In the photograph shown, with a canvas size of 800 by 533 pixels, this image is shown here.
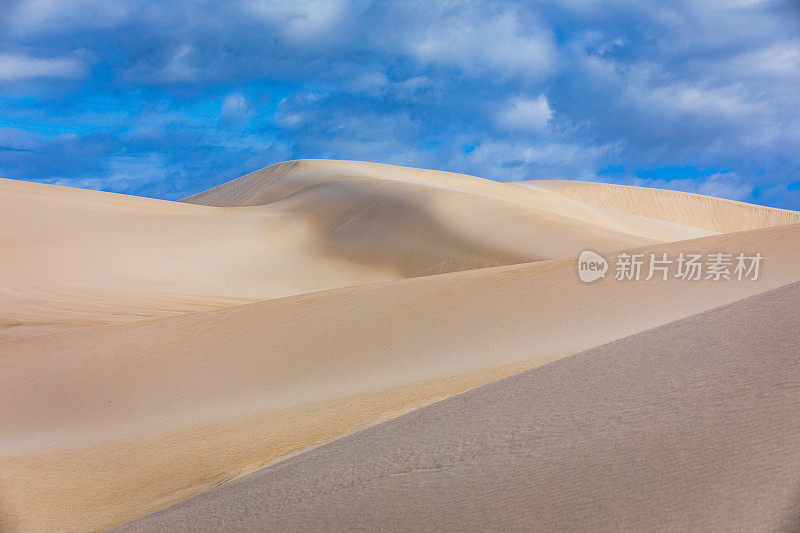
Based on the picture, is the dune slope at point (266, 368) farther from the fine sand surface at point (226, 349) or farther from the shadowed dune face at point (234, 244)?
the shadowed dune face at point (234, 244)

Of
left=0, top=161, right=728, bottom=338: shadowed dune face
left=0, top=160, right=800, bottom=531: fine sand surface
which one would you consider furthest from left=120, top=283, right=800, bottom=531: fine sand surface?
left=0, top=161, right=728, bottom=338: shadowed dune face

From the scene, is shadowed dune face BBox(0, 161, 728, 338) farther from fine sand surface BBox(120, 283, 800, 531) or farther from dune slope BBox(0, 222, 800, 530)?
fine sand surface BBox(120, 283, 800, 531)

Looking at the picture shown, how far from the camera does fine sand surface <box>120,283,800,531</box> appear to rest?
275 cm

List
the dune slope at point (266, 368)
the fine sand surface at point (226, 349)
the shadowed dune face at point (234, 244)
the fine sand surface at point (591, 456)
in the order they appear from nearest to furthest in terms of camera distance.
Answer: the fine sand surface at point (591, 456) < the dune slope at point (266, 368) < the fine sand surface at point (226, 349) < the shadowed dune face at point (234, 244)

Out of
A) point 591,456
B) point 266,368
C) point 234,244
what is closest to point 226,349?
point 266,368

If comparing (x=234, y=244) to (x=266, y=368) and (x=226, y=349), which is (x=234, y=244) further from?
(x=266, y=368)

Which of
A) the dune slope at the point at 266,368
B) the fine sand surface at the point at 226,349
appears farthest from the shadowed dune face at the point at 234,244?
the dune slope at the point at 266,368

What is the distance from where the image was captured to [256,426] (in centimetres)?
726

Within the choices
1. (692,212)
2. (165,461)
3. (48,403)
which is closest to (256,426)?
(165,461)

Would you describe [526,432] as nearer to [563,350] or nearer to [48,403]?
[563,350]

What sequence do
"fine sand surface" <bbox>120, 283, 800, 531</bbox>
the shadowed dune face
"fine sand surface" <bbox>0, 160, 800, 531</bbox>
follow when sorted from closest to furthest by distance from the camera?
"fine sand surface" <bbox>120, 283, 800, 531</bbox> < "fine sand surface" <bbox>0, 160, 800, 531</bbox> < the shadowed dune face

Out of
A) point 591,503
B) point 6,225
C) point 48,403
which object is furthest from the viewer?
point 6,225

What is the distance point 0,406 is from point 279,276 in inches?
548

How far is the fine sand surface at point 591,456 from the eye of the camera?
2754 mm
